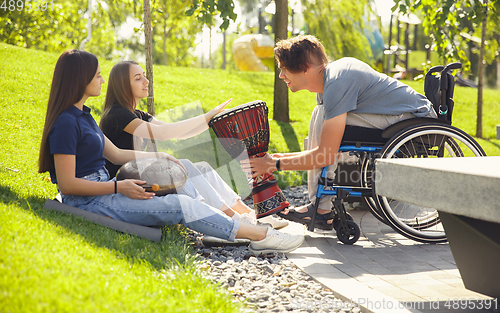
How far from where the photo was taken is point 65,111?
8.48ft

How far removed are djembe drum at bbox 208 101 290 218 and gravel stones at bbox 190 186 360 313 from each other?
1.84 ft

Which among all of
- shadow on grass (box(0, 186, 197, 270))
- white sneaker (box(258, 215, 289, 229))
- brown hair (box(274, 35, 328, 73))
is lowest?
white sneaker (box(258, 215, 289, 229))

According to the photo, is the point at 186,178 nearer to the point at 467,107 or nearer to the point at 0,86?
the point at 0,86

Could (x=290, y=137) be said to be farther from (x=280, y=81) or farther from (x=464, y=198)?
(x=464, y=198)

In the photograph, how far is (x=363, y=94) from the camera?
305 centimetres

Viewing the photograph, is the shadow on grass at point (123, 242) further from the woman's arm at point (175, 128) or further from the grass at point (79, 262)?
the woman's arm at point (175, 128)

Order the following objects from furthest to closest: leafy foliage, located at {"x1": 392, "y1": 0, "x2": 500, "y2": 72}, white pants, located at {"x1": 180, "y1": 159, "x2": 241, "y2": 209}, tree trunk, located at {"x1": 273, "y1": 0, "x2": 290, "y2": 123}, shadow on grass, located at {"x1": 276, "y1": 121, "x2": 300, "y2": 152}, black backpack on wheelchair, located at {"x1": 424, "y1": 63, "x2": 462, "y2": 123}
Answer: tree trunk, located at {"x1": 273, "y1": 0, "x2": 290, "y2": 123}, shadow on grass, located at {"x1": 276, "y1": 121, "x2": 300, "y2": 152}, leafy foliage, located at {"x1": 392, "y1": 0, "x2": 500, "y2": 72}, black backpack on wheelchair, located at {"x1": 424, "y1": 63, "x2": 462, "y2": 123}, white pants, located at {"x1": 180, "y1": 159, "x2": 241, "y2": 209}

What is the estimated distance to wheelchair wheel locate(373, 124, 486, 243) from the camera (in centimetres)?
294

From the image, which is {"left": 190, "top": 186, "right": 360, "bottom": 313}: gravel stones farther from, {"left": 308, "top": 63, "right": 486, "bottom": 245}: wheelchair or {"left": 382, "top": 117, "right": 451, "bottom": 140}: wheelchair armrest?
{"left": 382, "top": 117, "right": 451, "bottom": 140}: wheelchair armrest

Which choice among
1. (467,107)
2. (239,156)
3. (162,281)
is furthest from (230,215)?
(467,107)

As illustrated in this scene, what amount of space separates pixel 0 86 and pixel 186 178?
5.51 meters

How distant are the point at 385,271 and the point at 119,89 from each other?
7.87 ft

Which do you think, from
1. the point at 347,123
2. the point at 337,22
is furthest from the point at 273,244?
the point at 337,22

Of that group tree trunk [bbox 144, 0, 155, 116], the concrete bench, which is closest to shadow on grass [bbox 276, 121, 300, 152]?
tree trunk [bbox 144, 0, 155, 116]
